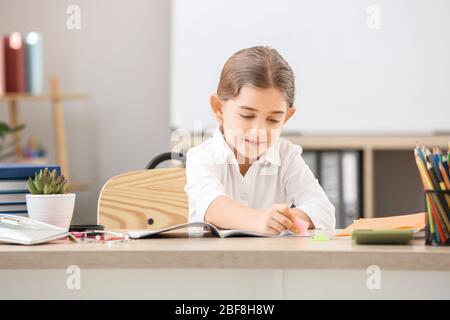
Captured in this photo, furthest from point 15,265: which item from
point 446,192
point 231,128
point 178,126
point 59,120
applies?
point 59,120

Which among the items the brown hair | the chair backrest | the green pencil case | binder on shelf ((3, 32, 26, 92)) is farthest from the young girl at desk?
binder on shelf ((3, 32, 26, 92))

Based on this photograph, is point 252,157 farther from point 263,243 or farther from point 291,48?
point 291,48

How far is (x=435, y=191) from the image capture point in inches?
41.3

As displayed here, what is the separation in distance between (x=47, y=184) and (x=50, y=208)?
0.14 feet

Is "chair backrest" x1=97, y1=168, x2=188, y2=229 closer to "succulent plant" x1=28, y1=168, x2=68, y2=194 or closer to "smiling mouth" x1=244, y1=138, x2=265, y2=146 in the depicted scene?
"smiling mouth" x1=244, y1=138, x2=265, y2=146

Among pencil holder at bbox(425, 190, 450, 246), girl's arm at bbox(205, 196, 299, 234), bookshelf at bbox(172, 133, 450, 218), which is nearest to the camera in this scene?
pencil holder at bbox(425, 190, 450, 246)

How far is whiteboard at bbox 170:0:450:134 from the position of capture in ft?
11.5

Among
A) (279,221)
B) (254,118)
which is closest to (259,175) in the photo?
(254,118)

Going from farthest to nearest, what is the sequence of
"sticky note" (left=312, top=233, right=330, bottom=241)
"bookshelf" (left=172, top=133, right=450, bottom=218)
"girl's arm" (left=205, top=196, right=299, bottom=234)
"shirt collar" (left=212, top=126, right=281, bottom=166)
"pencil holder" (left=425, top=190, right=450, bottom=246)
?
"bookshelf" (left=172, top=133, right=450, bottom=218)
"shirt collar" (left=212, top=126, right=281, bottom=166)
"girl's arm" (left=205, top=196, right=299, bottom=234)
"sticky note" (left=312, top=233, right=330, bottom=241)
"pencil holder" (left=425, top=190, right=450, bottom=246)

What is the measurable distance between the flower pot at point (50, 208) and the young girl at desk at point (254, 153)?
29 centimetres

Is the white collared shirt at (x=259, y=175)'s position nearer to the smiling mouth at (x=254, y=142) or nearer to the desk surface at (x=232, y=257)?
the smiling mouth at (x=254, y=142)

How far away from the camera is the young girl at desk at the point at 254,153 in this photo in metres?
1.56

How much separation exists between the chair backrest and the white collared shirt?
0.11 metres

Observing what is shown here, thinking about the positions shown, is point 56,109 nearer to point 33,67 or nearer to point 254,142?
point 33,67
